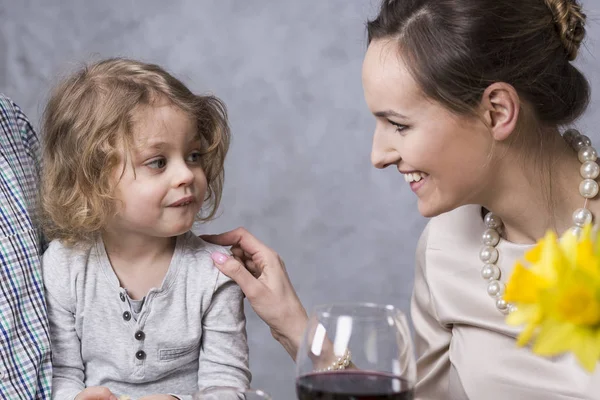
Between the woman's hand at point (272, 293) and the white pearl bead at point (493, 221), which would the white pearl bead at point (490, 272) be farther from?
the woman's hand at point (272, 293)

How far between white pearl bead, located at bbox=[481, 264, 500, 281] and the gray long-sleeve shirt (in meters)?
0.49

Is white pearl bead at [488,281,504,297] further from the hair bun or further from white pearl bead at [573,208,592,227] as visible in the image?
the hair bun

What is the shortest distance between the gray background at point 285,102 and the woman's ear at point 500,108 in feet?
4.97

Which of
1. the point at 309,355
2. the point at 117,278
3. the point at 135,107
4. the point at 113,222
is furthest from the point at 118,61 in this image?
the point at 309,355

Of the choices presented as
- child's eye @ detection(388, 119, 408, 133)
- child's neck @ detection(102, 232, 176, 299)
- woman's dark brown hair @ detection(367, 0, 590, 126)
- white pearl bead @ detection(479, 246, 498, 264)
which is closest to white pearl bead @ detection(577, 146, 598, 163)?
woman's dark brown hair @ detection(367, 0, 590, 126)

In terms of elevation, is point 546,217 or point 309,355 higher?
point 546,217

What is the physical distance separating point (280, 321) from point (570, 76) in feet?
2.36

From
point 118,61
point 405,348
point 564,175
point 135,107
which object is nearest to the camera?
point 405,348

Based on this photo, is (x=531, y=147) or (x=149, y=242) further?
(x=149, y=242)

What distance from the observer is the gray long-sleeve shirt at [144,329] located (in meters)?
1.62

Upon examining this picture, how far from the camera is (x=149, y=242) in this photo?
170 cm

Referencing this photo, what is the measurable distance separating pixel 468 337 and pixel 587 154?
410mm

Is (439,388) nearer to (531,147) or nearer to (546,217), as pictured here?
(546,217)

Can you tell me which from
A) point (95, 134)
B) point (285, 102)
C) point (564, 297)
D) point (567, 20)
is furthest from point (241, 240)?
point (285, 102)
